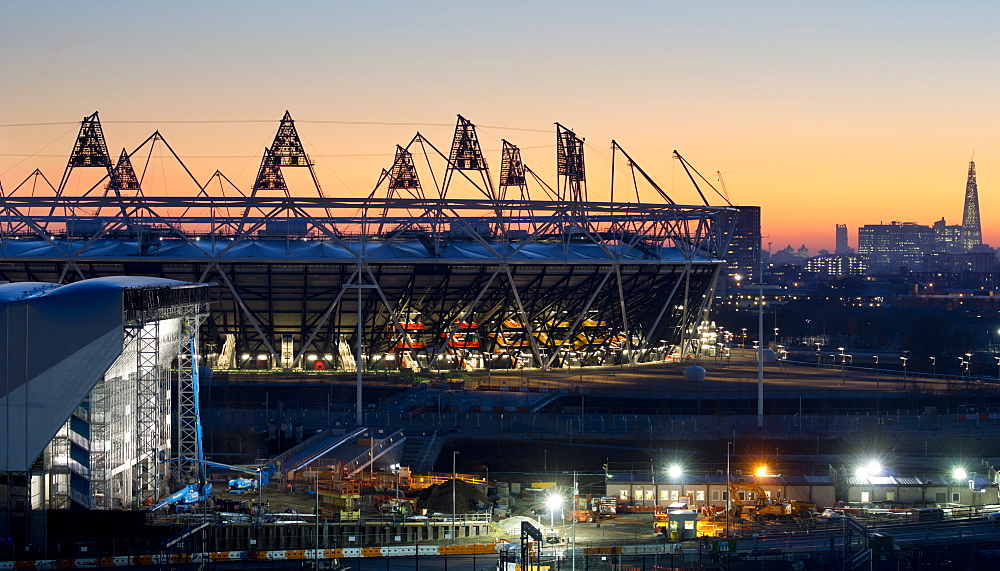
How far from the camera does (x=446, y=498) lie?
37.9 metres

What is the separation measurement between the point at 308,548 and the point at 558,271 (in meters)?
40.1

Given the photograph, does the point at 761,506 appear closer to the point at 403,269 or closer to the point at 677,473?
the point at 677,473

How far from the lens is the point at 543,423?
178 feet

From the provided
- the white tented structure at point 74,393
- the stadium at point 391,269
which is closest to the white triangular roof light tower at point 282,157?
the stadium at point 391,269

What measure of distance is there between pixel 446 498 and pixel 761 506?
9.56 meters

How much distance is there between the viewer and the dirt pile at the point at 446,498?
37.8m

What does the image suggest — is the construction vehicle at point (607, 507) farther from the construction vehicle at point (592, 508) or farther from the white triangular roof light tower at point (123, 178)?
the white triangular roof light tower at point (123, 178)

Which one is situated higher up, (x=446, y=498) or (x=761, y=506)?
(x=446, y=498)

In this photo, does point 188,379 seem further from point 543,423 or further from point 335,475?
point 543,423

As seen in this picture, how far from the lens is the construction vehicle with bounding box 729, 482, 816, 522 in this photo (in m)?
38.8

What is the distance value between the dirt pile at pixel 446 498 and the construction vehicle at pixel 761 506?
773cm

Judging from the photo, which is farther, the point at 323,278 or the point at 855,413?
the point at 323,278

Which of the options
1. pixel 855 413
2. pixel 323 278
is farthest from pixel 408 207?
pixel 855 413

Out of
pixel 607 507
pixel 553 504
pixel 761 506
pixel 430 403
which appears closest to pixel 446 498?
pixel 553 504
